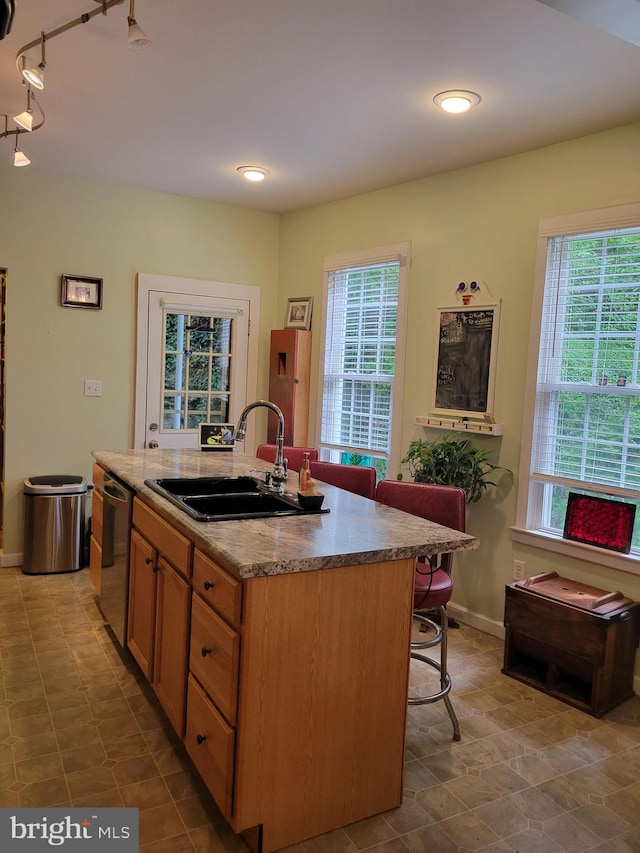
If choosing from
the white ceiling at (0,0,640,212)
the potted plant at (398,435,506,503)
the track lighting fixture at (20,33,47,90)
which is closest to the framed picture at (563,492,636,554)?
the potted plant at (398,435,506,503)

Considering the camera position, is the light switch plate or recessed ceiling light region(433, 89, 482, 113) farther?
the light switch plate

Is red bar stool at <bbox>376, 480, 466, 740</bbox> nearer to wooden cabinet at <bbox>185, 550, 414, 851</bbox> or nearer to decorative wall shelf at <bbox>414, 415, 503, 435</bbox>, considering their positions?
wooden cabinet at <bbox>185, 550, 414, 851</bbox>

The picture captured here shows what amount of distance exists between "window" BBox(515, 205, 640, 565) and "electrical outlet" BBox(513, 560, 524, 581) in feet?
0.65

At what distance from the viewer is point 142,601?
262 cm

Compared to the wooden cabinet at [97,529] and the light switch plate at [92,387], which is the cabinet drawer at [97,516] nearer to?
the wooden cabinet at [97,529]

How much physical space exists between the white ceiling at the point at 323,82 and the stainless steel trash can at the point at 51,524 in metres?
2.11

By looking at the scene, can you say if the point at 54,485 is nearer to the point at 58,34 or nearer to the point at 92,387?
the point at 92,387

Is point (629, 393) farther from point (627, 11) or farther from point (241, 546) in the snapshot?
point (241, 546)

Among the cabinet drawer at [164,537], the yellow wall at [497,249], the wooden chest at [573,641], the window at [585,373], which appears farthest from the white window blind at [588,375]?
the cabinet drawer at [164,537]

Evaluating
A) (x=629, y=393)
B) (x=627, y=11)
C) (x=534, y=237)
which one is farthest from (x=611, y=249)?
(x=627, y=11)

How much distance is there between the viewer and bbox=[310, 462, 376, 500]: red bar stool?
3273 millimetres

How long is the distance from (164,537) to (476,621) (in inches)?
82.3

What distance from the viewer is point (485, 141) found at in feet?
10.7

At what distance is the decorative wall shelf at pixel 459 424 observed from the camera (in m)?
3.49
